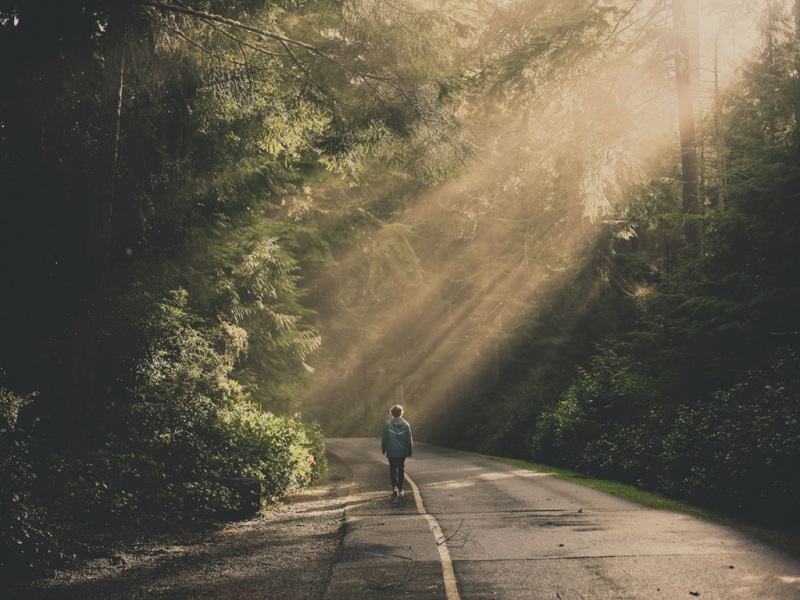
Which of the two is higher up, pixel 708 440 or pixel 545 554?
pixel 708 440

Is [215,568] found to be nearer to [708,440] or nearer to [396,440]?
[396,440]

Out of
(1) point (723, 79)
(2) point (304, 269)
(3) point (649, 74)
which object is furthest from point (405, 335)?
(3) point (649, 74)

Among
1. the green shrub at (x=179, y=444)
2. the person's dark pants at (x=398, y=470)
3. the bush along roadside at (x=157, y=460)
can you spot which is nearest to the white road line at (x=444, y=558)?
the person's dark pants at (x=398, y=470)

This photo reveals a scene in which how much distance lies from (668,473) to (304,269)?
16.0 m

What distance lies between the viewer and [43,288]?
41.8 feet

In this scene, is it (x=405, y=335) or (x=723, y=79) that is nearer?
(x=723, y=79)

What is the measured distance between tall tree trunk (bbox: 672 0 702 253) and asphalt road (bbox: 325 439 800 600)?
924 cm

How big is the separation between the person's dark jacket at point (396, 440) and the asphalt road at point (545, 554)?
1178 millimetres

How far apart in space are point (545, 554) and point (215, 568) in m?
3.93

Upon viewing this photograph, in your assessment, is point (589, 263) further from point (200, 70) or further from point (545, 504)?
point (200, 70)

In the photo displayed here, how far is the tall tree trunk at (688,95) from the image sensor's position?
59.7 ft

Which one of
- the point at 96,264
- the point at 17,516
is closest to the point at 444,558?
the point at 17,516

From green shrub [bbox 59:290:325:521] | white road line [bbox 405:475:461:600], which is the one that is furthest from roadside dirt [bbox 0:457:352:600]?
white road line [bbox 405:475:461:600]

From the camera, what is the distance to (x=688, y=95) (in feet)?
64.7
